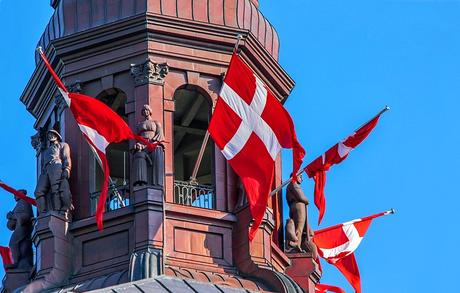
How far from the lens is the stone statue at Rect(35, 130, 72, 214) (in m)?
89.7

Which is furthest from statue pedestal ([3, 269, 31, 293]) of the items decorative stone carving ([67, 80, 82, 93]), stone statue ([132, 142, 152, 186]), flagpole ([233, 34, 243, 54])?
flagpole ([233, 34, 243, 54])

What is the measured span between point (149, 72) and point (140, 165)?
312cm

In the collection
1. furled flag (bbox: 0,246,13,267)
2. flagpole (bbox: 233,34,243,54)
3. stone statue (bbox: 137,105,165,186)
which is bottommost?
furled flag (bbox: 0,246,13,267)

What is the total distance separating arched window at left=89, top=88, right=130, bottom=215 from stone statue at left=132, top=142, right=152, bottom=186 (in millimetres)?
1264

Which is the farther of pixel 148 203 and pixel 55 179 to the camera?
pixel 55 179

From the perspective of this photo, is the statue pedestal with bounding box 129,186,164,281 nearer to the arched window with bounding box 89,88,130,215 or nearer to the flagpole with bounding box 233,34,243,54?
the arched window with bounding box 89,88,130,215

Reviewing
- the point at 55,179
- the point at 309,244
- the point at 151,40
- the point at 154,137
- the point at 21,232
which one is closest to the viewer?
the point at 154,137

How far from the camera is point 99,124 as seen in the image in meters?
89.6

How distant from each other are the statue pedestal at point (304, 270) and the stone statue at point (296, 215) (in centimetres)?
33

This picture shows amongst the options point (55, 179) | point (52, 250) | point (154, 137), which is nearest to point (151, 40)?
point (154, 137)

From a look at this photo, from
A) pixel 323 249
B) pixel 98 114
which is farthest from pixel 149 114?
pixel 323 249

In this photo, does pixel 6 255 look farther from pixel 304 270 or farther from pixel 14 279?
pixel 304 270

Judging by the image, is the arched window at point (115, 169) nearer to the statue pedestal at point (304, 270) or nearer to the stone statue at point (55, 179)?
the stone statue at point (55, 179)

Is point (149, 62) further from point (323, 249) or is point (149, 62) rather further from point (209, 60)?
point (323, 249)
